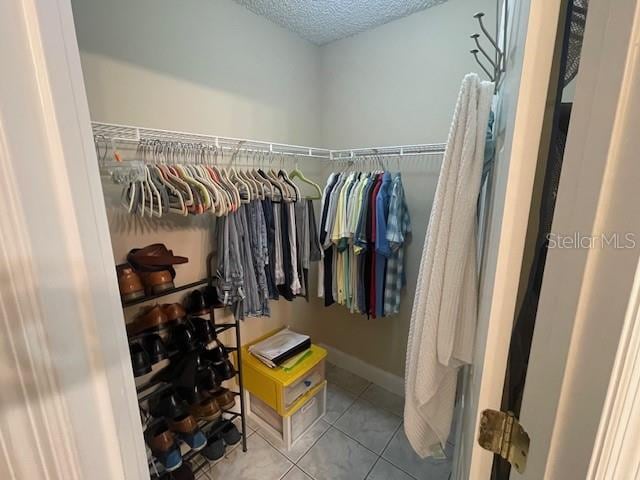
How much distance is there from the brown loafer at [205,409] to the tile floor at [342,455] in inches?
14.9

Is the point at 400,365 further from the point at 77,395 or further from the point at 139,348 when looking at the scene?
the point at 77,395

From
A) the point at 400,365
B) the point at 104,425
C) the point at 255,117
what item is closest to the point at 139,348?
the point at 104,425

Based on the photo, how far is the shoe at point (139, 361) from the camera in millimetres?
1151

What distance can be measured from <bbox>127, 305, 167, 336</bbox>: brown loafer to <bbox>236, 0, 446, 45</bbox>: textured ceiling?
1.76 metres

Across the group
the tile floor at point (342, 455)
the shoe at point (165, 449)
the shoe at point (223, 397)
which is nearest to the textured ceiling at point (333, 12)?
the shoe at point (223, 397)

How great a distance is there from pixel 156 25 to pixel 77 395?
63.8 inches

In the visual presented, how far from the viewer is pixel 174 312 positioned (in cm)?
133

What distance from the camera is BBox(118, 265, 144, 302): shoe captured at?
115cm

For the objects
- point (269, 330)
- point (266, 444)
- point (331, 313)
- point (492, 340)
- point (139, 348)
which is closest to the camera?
point (492, 340)

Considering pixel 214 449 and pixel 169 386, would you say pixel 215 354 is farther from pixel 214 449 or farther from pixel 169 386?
pixel 214 449

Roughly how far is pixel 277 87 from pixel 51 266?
1869mm

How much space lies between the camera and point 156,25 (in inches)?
52.0

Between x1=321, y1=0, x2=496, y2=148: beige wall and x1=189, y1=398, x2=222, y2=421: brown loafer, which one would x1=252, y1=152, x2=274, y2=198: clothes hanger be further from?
x1=189, y1=398, x2=222, y2=421: brown loafer

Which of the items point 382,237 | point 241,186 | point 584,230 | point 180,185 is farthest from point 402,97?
point 584,230
